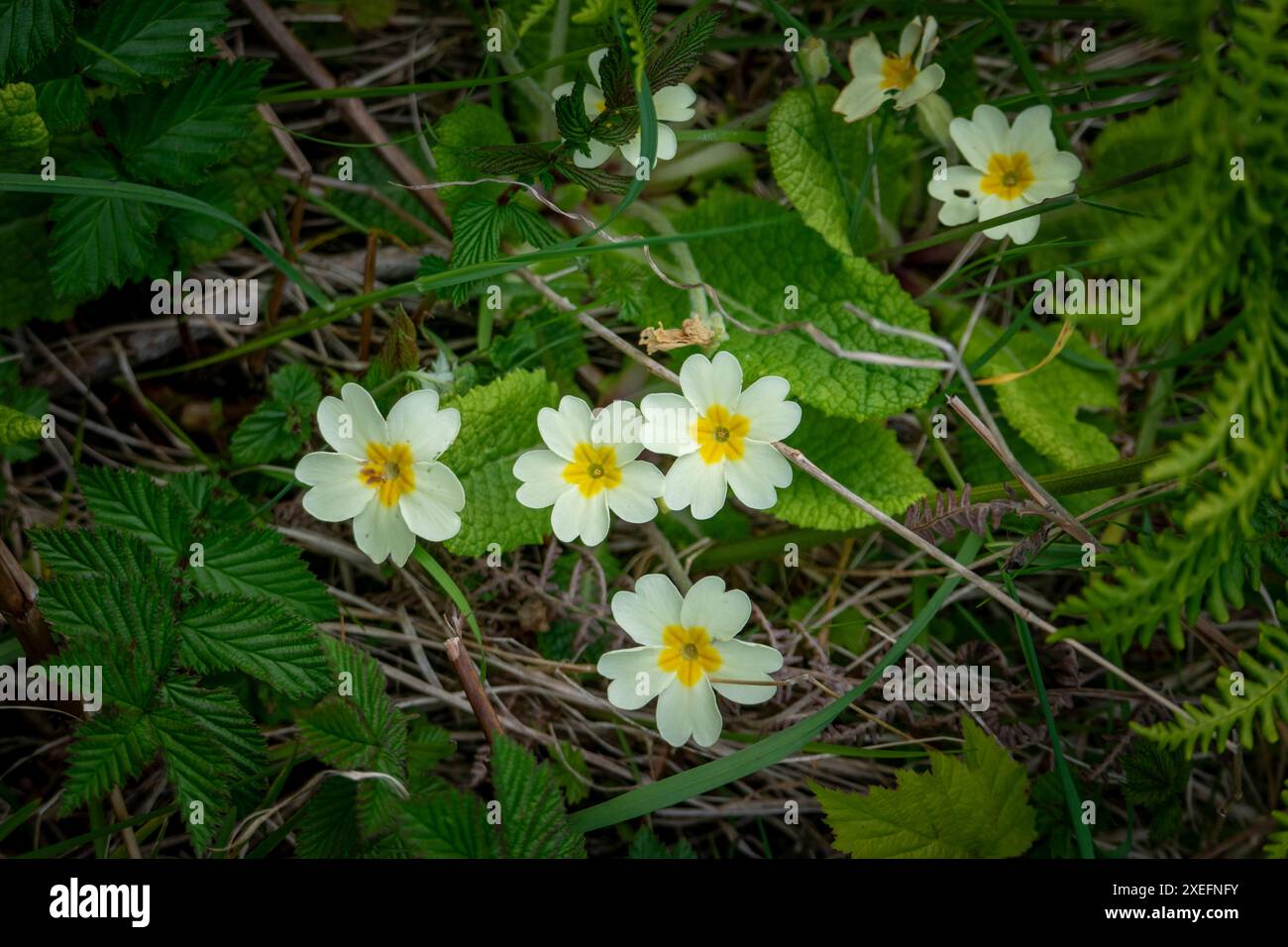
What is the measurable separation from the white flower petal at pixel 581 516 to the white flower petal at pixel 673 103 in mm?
845

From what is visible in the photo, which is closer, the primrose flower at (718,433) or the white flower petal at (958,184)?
the primrose flower at (718,433)

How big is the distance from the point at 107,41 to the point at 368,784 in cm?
164

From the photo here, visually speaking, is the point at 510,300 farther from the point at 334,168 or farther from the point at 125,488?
the point at 125,488

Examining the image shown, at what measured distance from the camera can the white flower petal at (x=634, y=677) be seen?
1.89m

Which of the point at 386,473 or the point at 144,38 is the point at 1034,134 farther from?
the point at 144,38

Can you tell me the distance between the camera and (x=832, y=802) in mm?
1955

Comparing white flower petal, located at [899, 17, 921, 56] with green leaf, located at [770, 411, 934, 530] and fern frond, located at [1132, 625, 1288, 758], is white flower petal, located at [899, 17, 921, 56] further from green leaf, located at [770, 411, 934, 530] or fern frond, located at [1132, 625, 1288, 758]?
fern frond, located at [1132, 625, 1288, 758]

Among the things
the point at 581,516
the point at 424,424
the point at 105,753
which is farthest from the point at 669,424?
the point at 105,753

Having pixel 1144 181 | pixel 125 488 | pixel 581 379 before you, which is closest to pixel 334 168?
pixel 581 379

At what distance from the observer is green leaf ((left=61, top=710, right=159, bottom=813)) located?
5.51ft

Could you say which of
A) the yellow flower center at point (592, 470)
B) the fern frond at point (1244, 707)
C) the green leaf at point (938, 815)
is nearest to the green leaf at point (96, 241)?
the yellow flower center at point (592, 470)

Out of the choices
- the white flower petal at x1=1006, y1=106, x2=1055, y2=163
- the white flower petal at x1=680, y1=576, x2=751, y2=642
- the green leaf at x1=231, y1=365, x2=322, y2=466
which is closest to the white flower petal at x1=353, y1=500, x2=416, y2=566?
the green leaf at x1=231, y1=365, x2=322, y2=466

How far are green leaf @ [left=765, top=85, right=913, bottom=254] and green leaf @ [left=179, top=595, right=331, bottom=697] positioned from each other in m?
1.38

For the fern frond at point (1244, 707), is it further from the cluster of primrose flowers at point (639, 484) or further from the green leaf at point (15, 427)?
the green leaf at point (15, 427)
